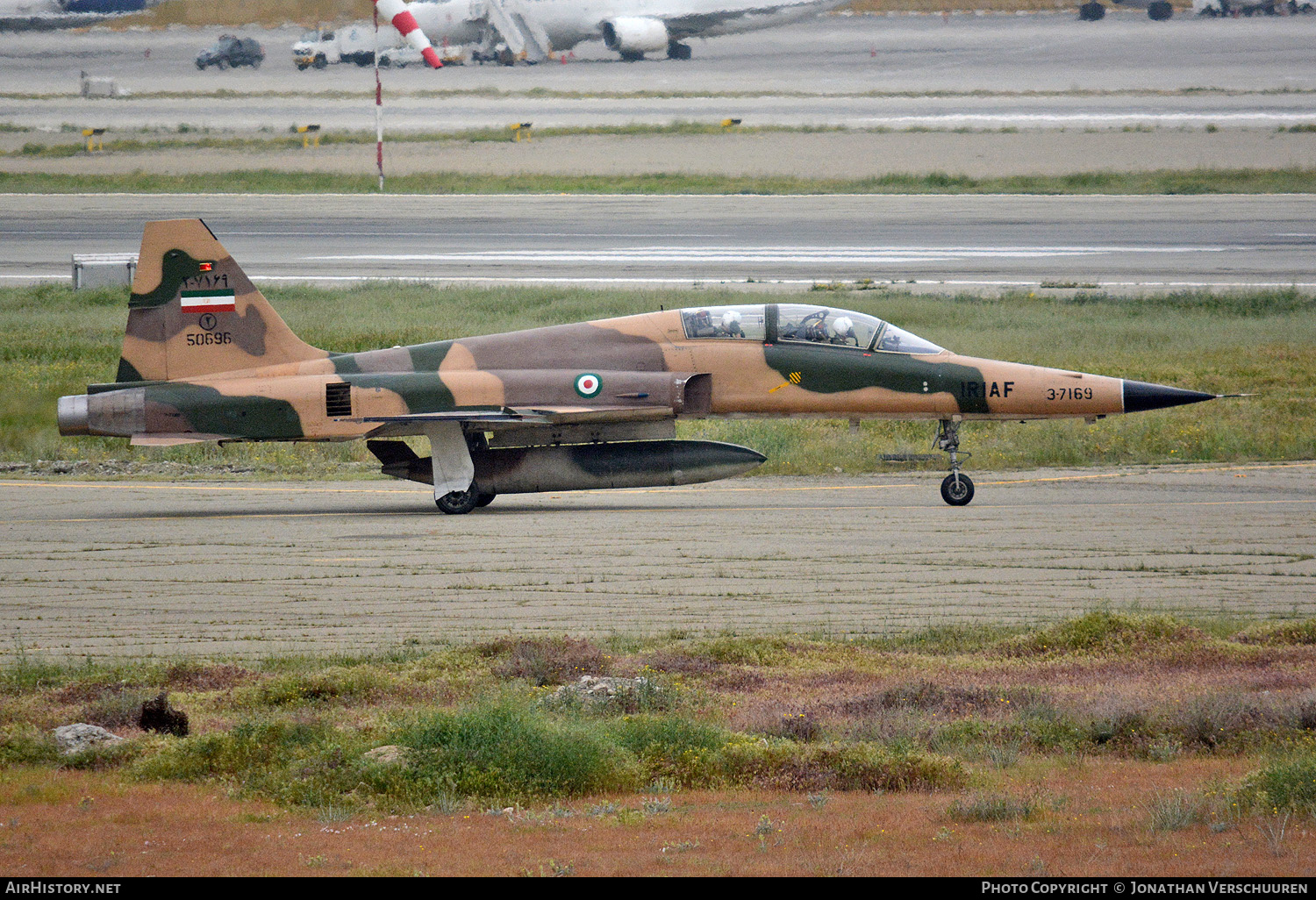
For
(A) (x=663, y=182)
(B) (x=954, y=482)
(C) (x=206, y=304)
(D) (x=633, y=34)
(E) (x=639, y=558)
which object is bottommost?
(E) (x=639, y=558)

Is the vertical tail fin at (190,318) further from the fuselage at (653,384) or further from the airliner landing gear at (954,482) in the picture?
the airliner landing gear at (954,482)

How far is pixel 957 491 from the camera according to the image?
723 inches

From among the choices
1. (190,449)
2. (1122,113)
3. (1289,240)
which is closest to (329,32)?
(1122,113)

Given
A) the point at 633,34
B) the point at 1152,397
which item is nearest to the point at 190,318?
the point at 1152,397

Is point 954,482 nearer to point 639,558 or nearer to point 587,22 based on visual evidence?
point 639,558

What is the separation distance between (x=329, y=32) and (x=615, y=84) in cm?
2114

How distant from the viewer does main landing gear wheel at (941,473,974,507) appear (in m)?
18.3

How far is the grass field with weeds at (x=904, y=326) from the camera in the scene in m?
22.3

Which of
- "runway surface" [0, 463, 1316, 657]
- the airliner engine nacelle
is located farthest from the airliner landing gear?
the airliner engine nacelle

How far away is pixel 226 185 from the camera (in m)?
53.8

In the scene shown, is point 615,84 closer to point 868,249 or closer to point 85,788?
point 868,249

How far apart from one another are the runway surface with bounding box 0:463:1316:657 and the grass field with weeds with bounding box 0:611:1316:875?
99cm

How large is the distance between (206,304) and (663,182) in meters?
35.6

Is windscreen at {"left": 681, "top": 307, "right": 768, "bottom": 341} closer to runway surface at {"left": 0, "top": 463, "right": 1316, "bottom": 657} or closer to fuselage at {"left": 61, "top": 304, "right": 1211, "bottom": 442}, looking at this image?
fuselage at {"left": 61, "top": 304, "right": 1211, "bottom": 442}
